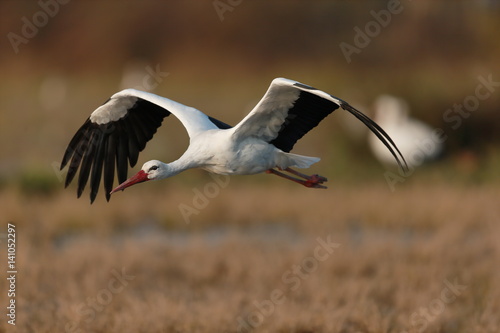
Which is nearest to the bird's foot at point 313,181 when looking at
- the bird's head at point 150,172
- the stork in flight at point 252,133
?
the stork in flight at point 252,133

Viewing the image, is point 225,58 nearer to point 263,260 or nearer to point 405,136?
point 405,136

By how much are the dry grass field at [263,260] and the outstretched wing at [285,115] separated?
66.3 inches

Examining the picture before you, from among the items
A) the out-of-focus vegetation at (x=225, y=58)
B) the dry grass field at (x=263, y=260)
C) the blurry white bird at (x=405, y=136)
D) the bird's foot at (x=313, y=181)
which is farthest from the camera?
the out-of-focus vegetation at (x=225, y=58)

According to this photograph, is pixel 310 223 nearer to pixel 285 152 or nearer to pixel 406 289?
pixel 406 289

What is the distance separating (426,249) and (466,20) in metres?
14.1

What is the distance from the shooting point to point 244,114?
15883mm

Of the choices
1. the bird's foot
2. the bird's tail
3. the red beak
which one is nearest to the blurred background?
the bird's foot

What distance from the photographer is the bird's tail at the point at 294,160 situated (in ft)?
16.9

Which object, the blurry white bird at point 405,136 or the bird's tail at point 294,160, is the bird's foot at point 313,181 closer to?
the bird's tail at point 294,160

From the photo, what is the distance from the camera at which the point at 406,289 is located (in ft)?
24.0

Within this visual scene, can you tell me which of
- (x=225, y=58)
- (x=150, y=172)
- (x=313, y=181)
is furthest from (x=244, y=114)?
(x=150, y=172)

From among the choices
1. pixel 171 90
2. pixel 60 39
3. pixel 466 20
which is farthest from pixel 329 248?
pixel 60 39

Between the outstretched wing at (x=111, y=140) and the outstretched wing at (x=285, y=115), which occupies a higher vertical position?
the outstretched wing at (x=285, y=115)

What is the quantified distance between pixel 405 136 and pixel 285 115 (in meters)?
5.86
